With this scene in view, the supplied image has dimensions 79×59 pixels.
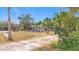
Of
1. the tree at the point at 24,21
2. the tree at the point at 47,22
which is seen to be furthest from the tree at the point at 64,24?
the tree at the point at 24,21

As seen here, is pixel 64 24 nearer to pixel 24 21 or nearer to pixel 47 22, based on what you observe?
pixel 47 22

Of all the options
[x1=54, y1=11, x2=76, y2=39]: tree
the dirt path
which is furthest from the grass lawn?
[x1=54, y1=11, x2=76, y2=39]: tree

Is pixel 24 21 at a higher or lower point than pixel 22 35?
higher

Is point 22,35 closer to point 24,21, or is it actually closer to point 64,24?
point 24,21

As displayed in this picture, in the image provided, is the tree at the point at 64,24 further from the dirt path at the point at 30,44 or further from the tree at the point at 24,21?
the tree at the point at 24,21

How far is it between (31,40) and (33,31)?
0.08m

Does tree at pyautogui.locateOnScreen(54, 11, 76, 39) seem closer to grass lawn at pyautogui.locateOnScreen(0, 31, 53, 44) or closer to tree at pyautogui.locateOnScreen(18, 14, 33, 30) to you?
grass lawn at pyautogui.locateOnScreen(0, 31, 53, 44)

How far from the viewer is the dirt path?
3064 mm

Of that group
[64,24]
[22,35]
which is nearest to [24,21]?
[22,35]

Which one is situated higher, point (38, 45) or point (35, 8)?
point (35, 8)

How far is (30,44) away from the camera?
3.08m

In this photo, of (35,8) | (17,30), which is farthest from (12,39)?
(35,8)
